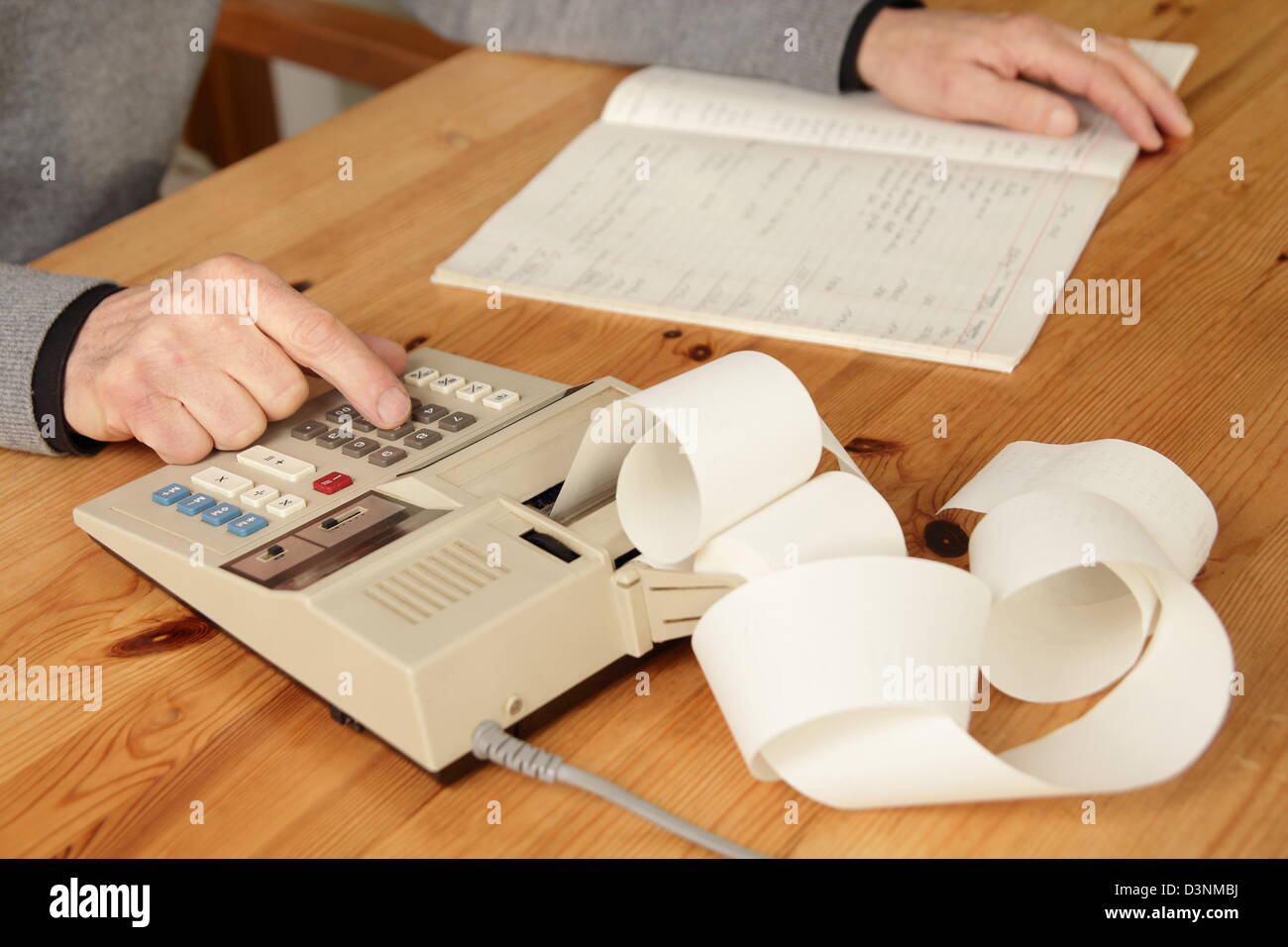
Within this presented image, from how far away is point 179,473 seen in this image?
2.39ft

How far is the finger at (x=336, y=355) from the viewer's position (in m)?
0.74

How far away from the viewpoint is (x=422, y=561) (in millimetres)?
594

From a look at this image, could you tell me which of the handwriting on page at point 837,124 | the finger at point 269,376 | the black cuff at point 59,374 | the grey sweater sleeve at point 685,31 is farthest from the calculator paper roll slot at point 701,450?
the grey sweater sleeve at point 685,31

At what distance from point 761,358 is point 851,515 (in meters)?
0.08

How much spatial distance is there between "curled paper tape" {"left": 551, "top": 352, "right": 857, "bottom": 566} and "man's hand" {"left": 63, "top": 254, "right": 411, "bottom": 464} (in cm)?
17

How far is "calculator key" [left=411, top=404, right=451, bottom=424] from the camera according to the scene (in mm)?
742

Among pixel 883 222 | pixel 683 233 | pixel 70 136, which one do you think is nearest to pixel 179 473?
pixel 683 233

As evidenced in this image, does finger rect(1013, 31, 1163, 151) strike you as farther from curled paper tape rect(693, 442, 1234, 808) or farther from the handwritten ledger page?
curled paper tape rect(693, 442, 1234, 808)

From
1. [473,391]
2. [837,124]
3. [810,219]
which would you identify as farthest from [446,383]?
[837,124]

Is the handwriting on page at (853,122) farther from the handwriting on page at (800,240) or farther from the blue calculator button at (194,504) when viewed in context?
the blue calculator button at (194,504)

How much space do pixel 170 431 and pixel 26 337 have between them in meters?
0.16

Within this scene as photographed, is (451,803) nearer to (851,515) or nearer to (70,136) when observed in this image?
(851,515)
